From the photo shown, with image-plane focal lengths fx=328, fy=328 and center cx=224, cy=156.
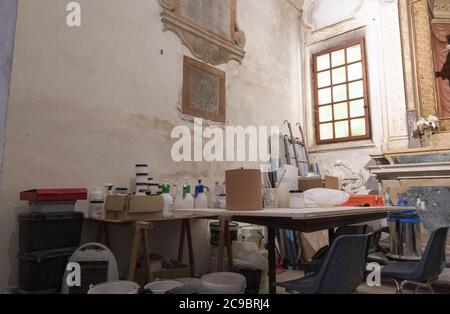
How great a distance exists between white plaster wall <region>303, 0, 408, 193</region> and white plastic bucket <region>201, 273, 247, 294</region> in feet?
11.1

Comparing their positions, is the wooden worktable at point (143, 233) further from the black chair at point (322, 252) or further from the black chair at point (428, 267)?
the black chair at point (428, 267)

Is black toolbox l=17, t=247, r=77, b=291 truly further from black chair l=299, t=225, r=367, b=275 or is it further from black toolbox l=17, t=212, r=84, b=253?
black chair l=299, t=225, r=367, b=275

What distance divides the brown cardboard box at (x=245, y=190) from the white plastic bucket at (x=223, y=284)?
33.7 inches

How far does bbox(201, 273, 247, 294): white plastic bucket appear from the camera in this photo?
2328mm

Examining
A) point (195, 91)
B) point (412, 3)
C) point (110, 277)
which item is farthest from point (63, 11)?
point (412, 3)

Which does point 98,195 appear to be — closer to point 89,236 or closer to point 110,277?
point 89,236

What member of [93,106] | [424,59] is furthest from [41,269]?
[424,59]

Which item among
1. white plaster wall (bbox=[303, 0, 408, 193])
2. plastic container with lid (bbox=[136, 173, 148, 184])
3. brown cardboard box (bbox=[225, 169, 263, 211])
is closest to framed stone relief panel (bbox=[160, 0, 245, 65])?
plastic container with lid (bbox=[136, 173, 148, 184])

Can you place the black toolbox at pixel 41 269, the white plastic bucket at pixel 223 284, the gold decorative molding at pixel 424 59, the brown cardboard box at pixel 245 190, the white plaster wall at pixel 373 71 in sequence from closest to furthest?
1. the brown cardboard box at pixel 245 190
2. the black toolbox at pixel 41 269
3. the white plastic bucket at pixel 223 284
4. the gold decorative molding at pixel 424 59
5. the white plaster wall at pixel 373 71

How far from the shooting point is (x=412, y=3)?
16.8 ft

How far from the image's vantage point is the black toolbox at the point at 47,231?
7.24 ft

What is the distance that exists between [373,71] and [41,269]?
17.1 ft

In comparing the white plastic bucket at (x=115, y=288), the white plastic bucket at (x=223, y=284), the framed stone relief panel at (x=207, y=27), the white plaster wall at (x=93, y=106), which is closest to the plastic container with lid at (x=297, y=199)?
the white plastic bucket at (x=223, y=284)

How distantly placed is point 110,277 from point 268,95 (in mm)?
3747
